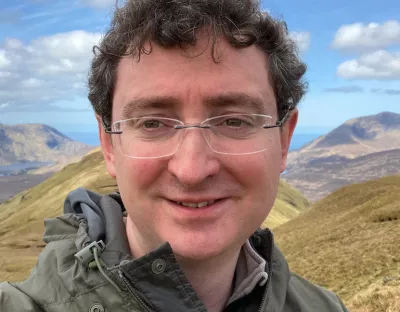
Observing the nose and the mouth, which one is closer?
the nose

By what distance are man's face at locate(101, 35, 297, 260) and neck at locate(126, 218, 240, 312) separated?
21cm

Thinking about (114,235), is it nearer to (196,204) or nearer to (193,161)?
(196,204)

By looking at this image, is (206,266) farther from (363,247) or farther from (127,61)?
(363,247)

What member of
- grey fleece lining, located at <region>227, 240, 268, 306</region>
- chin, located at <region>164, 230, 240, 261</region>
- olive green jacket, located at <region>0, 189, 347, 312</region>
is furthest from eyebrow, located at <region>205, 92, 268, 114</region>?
grey fleece lining, located at <region>227, 240, 268, 306</region>

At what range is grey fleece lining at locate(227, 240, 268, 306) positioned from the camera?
14.7ft

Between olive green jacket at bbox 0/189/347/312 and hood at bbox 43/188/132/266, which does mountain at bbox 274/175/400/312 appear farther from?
olive green jacket at bbox 0/189/347/312

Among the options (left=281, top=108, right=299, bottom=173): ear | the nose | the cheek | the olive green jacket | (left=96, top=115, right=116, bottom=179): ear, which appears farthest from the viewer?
(left=281, top=108, right=299, bottom=173): ear

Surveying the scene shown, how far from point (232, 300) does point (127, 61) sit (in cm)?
264

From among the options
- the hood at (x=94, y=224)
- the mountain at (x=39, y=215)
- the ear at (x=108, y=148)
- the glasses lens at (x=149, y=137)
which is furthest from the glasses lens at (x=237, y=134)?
the mountain at (x=39, y=215)

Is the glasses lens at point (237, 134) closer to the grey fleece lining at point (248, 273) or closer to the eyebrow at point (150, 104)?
the eyebrow at point (150, 104)

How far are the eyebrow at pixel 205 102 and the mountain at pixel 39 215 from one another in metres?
54.5

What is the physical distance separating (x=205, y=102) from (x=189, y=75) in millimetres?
279

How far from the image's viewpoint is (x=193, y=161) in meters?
3.65

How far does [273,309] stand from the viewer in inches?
174
